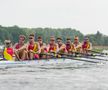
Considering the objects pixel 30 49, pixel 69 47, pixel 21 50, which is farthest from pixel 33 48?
pixel 69 47

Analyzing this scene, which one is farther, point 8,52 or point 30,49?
point 30,49

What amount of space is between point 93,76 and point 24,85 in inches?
177

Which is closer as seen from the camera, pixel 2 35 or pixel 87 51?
pixel 87 51

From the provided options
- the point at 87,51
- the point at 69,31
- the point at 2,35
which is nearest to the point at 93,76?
the point at 87,51

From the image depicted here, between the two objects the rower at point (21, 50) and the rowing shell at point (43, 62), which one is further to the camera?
the rower at point (21, 50)

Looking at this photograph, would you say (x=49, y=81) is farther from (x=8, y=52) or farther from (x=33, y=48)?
(x=33, y=48)

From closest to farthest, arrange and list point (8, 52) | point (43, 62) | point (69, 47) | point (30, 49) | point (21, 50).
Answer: point (8, 52), point (21, 50), point (43, 62), point (30, 49), point (69, 47)

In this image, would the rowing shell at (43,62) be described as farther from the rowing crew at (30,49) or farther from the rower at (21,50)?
the rower at (21,50)

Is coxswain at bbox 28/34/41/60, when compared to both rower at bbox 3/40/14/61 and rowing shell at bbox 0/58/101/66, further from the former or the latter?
rower at bbox 3/40/14/61

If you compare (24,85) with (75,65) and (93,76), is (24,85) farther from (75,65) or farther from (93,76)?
(75,65)

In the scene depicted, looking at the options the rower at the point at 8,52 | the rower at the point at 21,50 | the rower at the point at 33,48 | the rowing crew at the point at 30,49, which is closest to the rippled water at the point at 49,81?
the rower at the point at 8,52

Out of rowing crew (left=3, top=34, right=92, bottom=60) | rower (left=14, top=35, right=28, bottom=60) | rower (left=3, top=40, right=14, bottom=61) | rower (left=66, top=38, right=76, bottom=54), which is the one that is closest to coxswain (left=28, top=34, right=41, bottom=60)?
rowing crew (left=3, top=34, right=92, bottom=60)

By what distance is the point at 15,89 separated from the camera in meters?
14.2

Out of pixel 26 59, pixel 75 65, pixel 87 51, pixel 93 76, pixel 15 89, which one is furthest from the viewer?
pixel 87 51
